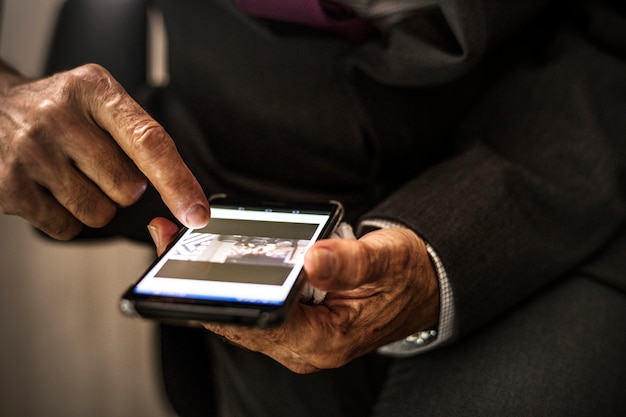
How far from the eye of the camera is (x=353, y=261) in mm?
368

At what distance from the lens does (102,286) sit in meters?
1.04

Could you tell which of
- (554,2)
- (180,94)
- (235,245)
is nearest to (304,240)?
(235,245)

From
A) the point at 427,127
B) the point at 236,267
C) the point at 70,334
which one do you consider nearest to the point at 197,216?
the point at 236,267

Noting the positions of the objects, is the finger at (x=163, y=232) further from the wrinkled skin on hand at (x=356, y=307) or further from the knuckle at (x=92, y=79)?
the knuckle at (x=92, y=79)

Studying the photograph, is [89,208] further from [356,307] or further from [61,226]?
[356,307]

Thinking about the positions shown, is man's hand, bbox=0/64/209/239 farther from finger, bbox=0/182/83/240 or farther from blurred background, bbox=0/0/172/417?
blurred background, bbox=0/0/172/417

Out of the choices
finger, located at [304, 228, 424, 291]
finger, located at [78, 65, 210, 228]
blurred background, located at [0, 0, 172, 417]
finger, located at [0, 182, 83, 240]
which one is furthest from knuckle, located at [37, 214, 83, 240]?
blurred background, located at [0, 0, 172, 417]

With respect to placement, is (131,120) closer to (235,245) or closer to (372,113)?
(235,245)

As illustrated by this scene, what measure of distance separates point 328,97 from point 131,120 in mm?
211

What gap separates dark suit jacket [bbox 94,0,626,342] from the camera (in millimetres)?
536

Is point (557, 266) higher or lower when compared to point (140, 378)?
higher

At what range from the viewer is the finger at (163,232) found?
461mm

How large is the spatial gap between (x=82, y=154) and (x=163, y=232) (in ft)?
0.28

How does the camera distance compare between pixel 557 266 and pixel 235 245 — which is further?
pixel 557 266
